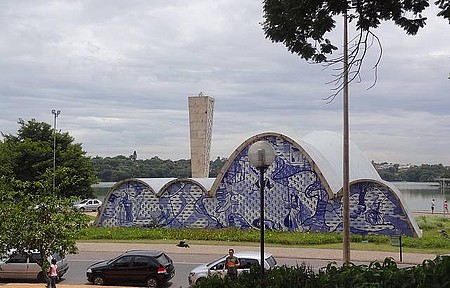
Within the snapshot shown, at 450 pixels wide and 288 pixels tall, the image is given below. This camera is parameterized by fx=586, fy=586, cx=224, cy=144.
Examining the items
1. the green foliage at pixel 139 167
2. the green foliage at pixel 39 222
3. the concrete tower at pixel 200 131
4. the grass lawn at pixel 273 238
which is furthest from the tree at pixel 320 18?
the green foliage at pixel 139 167

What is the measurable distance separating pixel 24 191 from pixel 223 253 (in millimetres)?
12386

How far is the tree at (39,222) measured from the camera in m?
14.2

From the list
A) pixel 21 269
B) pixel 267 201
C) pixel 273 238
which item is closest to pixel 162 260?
pixel 21 269

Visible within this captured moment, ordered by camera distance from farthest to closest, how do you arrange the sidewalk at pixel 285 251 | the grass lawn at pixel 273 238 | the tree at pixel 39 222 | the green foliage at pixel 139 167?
the green foliage at pixel 139 167 < the grass lawn at pixel 273 238 < the sidewalk at pixel 285 251 < the tree at pixel 39 222

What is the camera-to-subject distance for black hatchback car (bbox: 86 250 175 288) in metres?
18.8

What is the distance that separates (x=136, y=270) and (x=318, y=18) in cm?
1209

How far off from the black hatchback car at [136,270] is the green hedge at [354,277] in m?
10.6

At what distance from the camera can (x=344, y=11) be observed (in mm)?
9492

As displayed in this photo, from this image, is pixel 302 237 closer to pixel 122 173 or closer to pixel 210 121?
pixel 210 121

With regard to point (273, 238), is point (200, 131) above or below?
above

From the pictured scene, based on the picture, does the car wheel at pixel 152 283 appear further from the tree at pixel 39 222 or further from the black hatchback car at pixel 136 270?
the tree at pixel 39 222

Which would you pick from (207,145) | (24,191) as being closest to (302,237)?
(207,145)

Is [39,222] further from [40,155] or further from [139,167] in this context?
[139,167]

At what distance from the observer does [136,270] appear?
1895 centimetres
